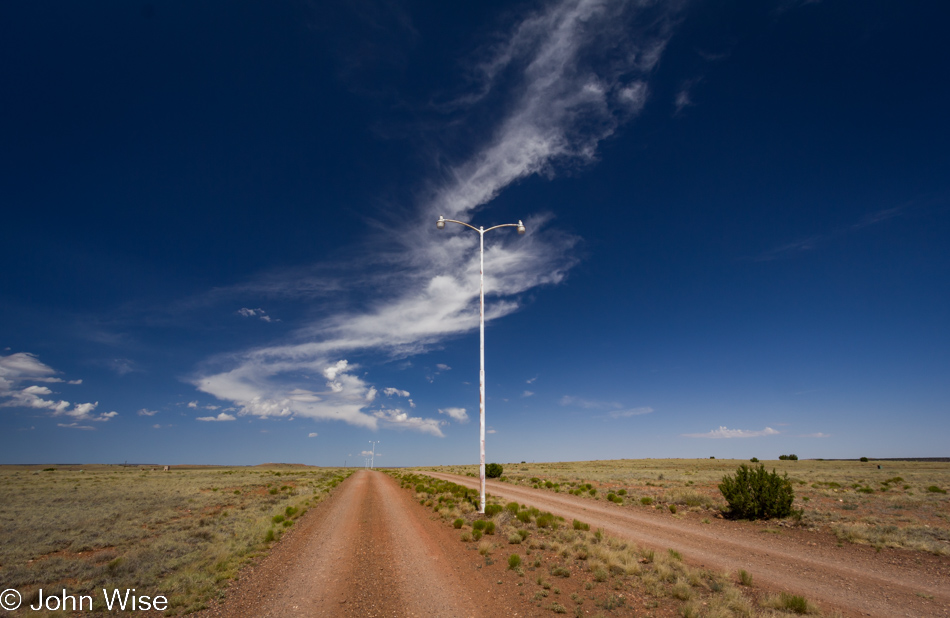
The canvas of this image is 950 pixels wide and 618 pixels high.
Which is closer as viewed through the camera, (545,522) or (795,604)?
(795,604)

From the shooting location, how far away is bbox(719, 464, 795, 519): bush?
16797 mm

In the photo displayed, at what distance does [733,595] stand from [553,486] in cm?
2631

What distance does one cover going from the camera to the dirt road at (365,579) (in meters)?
7.77

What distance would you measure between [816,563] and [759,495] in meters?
7.48

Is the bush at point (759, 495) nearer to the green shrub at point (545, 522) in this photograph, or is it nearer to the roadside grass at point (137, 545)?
the green shrub at point (545, 522)

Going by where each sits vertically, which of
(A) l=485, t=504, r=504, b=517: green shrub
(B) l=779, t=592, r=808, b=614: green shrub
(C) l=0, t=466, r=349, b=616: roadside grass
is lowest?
(C) l=0, t=466, r=349, b=616: roadside grass

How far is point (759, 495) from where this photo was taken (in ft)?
56.9

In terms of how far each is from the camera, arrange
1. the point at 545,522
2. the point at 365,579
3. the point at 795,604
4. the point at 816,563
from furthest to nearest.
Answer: the point at 545,522 < the point at 816,563 < the point at 365,579 < the point at 795,604

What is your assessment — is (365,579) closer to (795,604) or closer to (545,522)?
(545,522)

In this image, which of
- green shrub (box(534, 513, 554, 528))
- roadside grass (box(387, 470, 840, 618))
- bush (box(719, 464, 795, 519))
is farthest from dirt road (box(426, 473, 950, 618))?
green shrub (box(534, 513, 554, 528))

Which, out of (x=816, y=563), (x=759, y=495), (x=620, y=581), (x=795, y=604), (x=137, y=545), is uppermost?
(x=759, y=495)

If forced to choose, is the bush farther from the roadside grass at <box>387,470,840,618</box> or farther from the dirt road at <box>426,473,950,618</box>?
the roadside grass at <box>387,470,840,618</box>

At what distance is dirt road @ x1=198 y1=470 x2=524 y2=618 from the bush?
1303 cm

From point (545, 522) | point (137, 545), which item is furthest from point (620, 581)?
point (137, 545)
